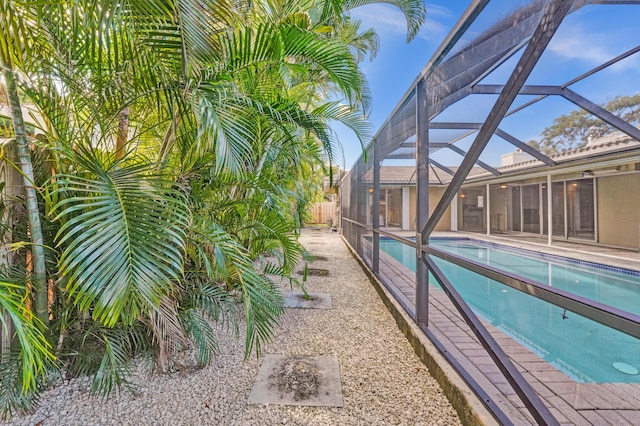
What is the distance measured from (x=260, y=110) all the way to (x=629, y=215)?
330 inches

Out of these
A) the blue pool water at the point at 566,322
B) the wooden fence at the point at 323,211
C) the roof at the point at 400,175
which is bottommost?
the blue pool water at the point at 566,322

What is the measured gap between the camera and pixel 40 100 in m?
1.58

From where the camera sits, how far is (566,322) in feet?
8.22

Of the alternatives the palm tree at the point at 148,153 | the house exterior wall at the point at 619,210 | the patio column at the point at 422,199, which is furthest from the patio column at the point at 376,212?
the house exterior wall at the point at 619,210

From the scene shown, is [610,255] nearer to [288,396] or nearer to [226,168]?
[288,396]

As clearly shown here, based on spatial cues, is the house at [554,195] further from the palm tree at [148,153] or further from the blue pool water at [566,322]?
the palm tree at [148,153]

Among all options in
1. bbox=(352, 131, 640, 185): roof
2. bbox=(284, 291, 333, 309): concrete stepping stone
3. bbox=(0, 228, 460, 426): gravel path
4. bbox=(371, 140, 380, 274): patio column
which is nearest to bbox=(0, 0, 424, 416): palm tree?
bbox=(0, 228, 460, 426): gravel path

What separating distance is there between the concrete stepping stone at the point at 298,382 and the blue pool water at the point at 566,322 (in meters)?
1.33

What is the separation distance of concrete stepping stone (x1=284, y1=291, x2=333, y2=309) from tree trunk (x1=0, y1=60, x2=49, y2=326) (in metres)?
2.33

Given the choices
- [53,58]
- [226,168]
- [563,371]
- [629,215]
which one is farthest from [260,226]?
[629,215]

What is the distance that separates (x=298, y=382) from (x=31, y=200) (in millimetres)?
1918

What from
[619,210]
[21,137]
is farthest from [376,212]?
[619,210]

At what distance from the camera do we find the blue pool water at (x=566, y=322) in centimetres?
203

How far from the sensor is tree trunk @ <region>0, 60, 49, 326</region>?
1.34m
